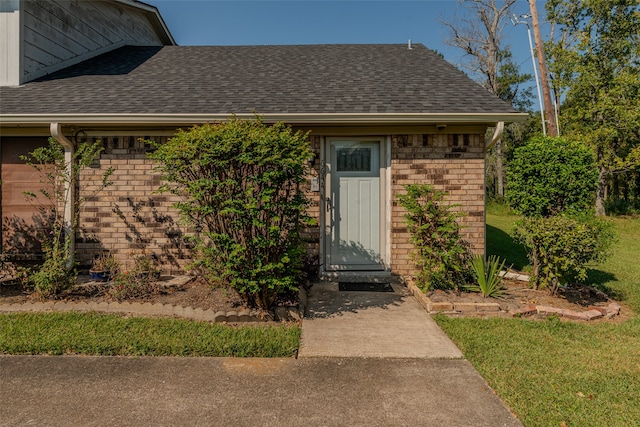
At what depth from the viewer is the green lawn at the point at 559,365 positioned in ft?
8.31

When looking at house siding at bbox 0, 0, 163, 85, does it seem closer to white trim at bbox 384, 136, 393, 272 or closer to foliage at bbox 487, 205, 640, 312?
white trim at bbox 384, 136, 393, 272

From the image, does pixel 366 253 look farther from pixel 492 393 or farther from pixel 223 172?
pixel 492 393

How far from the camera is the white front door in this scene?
6.11m

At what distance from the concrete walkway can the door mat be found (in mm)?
152

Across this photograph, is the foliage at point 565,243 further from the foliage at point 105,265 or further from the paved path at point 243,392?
the foliage at point 105,265

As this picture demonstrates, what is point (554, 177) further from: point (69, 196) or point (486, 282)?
point (69, 196)

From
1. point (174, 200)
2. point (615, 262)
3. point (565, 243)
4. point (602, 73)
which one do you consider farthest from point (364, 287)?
point (602, 73)

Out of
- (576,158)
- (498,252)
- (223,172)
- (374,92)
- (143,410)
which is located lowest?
(143,410)

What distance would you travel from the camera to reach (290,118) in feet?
18.3

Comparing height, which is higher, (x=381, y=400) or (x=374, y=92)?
(x=374, y=92)

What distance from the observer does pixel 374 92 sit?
6.49 metres

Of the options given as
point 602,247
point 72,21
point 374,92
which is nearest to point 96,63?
point 72,21

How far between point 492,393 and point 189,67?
8.32 metres

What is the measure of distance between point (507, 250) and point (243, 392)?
8.57 meters
